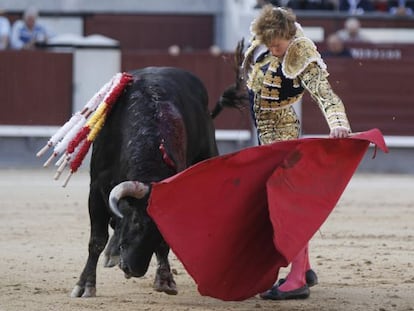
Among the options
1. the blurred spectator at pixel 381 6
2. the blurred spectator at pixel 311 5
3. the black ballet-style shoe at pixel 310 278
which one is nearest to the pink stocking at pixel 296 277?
the black ballet-style shoe at pixel 310 278

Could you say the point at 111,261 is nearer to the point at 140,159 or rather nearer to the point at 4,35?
the point at 140,159

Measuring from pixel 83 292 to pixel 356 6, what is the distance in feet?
30.1

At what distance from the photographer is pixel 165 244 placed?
15.0ft

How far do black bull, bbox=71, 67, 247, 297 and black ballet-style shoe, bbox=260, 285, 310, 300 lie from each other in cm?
39

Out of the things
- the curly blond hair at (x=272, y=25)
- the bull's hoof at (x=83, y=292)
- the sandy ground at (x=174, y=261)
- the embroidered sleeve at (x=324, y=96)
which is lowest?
the sandy ground at (x=174, y=261)

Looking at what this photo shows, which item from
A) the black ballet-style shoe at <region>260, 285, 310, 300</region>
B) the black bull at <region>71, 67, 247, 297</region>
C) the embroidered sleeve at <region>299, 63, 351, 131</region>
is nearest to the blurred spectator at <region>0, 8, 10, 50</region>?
the black bull at <region>71, 67, 247, 297</region>

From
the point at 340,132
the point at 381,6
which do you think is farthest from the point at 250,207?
the point at 381,6

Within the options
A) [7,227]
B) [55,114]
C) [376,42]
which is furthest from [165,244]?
[376,42]

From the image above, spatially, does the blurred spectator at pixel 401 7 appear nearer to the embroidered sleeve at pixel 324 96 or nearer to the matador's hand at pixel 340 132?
the embroidered sleeve at pixel 324 96

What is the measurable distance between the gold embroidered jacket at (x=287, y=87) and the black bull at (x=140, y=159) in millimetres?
349

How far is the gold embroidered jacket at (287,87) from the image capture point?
15.0ft

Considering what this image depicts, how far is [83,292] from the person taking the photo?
4.91 metres

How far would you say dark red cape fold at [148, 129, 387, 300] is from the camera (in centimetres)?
429

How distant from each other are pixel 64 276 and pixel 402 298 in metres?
1.54
